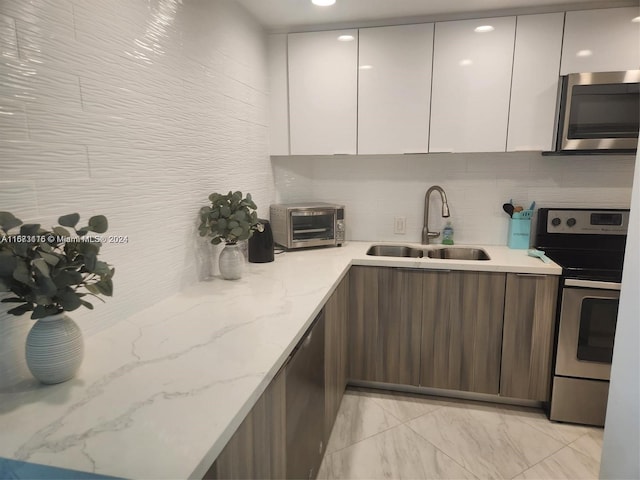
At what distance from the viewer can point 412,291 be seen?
2.24 metres

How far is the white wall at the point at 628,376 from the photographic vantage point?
3.96ft

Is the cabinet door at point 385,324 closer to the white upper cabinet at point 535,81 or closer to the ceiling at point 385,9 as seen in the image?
the white upper cabinet at point 535,81

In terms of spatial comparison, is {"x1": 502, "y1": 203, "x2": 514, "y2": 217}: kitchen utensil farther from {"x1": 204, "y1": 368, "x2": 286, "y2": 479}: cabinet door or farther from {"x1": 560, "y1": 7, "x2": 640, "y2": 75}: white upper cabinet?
{"x1": 204, "y1": 368, "x2": 286, "y2": 479}: cabinet door

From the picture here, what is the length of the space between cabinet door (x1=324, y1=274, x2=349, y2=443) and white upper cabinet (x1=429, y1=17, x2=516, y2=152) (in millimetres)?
1090

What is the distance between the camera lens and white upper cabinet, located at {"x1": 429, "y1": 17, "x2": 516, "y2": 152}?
219 centimetres

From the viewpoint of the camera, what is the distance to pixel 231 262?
68.9 inches

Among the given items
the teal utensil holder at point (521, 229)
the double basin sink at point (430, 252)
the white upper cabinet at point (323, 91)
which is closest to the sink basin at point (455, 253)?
the double basin sink at point (430, 252)

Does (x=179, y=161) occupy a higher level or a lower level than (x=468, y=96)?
lower

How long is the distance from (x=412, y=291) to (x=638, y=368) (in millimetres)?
1134

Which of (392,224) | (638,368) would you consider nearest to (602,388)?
(638,368)

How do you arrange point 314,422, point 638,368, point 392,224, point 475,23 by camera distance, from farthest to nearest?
point 392,224
point 475,23
point 314,422
point 638,368

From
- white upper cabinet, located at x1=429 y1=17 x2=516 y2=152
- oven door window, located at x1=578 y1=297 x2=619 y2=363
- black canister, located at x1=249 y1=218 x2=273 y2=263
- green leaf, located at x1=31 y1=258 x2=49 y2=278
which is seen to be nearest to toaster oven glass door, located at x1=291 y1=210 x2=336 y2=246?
black canister, located at x1=249 y1=218 x2=273 y2=263

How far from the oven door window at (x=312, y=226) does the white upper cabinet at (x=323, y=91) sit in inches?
16.3

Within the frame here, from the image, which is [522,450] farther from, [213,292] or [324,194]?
[324,194]
